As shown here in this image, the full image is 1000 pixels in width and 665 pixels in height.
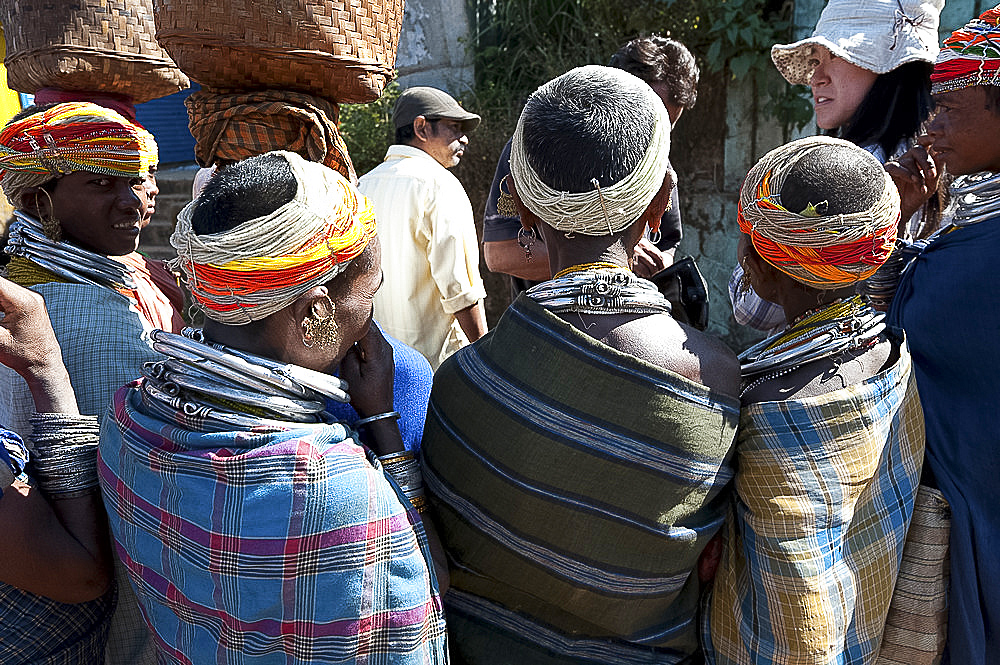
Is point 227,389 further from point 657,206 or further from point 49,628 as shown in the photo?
point 657,206

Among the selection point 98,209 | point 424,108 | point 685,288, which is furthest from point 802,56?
point 98,209

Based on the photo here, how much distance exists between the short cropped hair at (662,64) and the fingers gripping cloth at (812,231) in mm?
2074

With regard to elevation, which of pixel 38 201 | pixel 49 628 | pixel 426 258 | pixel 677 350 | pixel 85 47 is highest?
pixel 85 47

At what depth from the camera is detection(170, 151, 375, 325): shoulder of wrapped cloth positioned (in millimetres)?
1514

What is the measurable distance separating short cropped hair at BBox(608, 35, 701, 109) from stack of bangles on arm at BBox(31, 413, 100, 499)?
2.83 m

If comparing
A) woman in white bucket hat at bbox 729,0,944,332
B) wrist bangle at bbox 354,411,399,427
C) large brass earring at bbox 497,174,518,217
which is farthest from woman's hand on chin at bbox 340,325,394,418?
woman in white bucket hat at bbox 729,0,944,332

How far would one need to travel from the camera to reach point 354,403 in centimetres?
175

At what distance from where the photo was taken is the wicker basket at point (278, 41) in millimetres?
2004

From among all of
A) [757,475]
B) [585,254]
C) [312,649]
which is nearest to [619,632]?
[757,475]

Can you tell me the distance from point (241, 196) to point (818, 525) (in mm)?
1319

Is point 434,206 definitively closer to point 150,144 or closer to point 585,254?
point 150,144

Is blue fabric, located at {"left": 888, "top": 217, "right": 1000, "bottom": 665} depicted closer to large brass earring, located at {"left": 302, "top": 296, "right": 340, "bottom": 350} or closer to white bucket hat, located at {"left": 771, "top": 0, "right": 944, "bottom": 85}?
white bucket hat, located at {"left": 771, "top": 0, "right": 944, "bottom": 85}

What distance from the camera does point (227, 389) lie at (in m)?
1.55

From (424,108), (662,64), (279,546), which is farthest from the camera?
(424,108)
